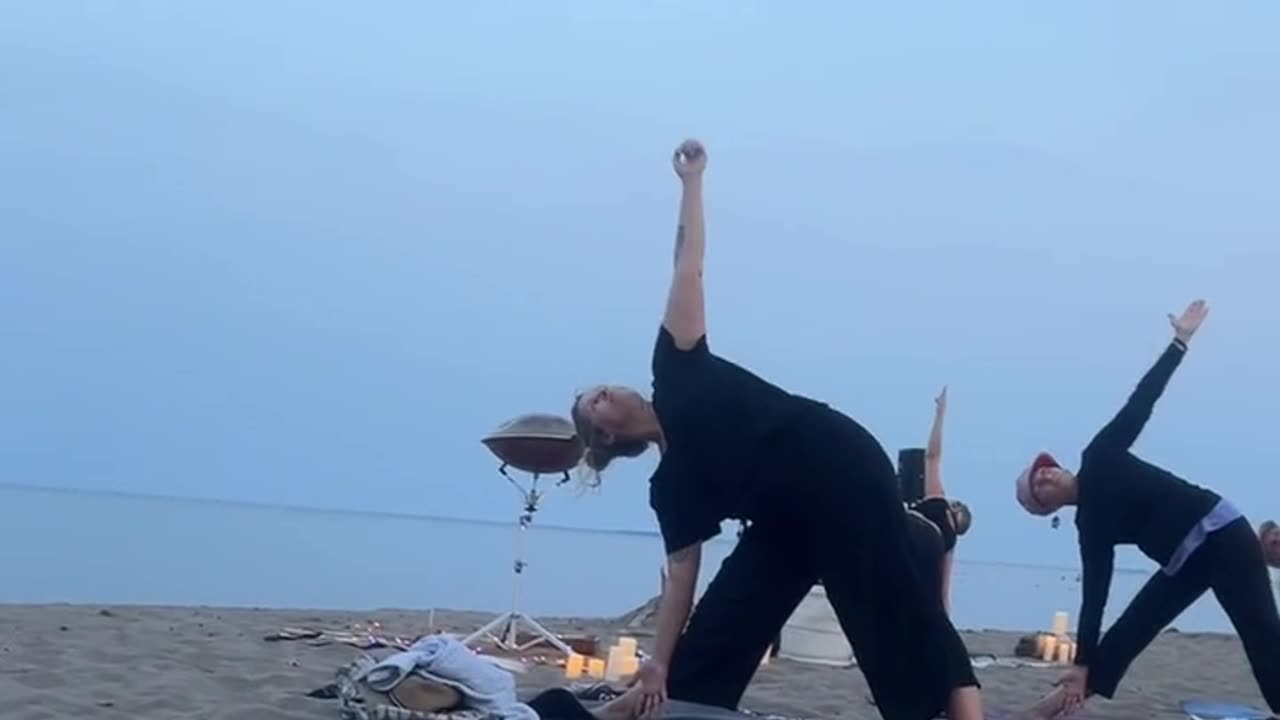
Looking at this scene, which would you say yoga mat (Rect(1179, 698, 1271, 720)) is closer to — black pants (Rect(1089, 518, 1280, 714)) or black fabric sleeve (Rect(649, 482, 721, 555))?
black pants (Rect(1089, 518, 1280, 714))

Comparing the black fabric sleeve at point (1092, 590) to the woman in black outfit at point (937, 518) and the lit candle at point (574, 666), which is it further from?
the lit candle at point (574, 666)

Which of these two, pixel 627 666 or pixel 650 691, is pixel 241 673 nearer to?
pixel 627 666

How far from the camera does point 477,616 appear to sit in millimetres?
10070

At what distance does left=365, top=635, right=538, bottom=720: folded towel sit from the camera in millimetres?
4125

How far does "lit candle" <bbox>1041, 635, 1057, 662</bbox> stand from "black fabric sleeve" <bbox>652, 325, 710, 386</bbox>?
5806 mm

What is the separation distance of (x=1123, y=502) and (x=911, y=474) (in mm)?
1780

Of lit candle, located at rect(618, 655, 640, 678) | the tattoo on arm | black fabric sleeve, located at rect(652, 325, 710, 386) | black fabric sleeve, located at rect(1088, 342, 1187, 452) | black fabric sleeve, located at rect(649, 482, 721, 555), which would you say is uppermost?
black fabric sleeve, located at rect(1088, 342, 1187, 452)

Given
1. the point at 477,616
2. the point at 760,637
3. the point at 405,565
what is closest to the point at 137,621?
the point at 477,616

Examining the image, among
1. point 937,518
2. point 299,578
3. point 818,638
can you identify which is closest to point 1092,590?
point 937,518

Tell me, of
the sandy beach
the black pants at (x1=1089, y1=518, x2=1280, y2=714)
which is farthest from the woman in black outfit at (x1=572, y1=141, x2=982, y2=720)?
the black pants at (x1=1089, y1=518, x2=1280, y2=714)

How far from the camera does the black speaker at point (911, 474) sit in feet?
22.2

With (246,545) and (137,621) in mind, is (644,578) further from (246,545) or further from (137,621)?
(137,621)

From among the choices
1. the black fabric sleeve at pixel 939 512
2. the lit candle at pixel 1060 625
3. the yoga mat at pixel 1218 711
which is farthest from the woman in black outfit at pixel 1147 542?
the lit candle at pixel 1060 625

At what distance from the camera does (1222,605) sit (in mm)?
5230
